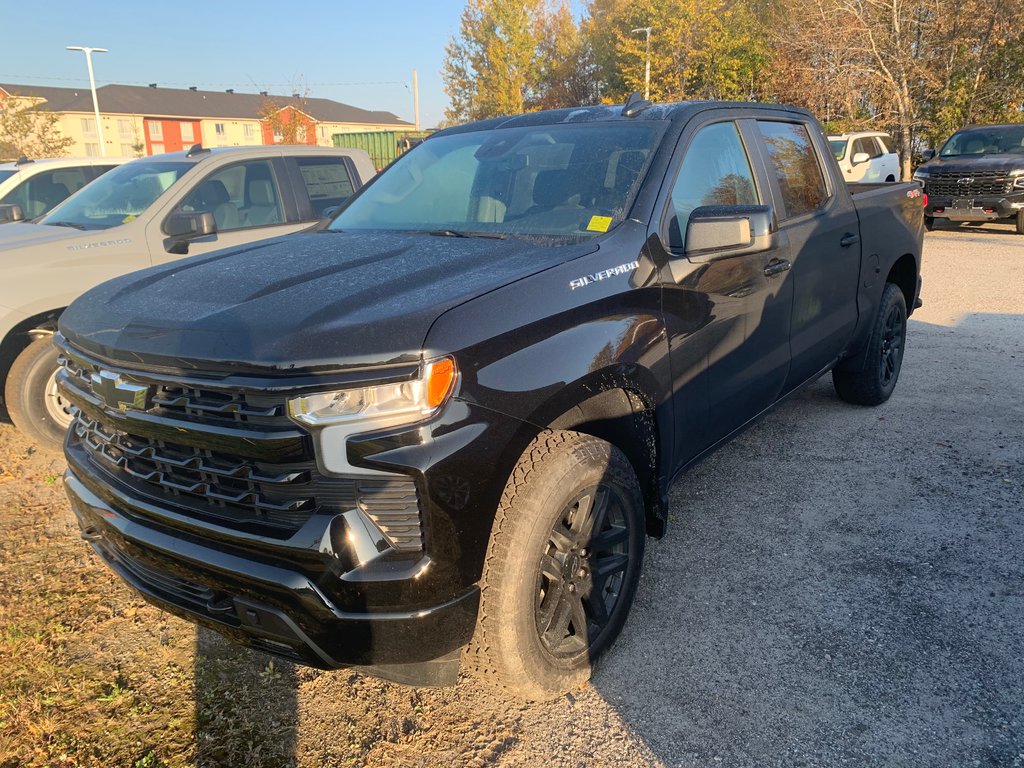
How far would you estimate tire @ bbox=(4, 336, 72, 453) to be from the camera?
15.7 feet

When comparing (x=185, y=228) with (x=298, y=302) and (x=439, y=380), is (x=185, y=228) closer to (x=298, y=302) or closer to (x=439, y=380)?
(x=298, y=302)

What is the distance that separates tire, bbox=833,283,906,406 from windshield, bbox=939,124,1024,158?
1242cm

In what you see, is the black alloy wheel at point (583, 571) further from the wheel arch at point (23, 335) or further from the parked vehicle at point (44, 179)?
the parked vehicle at point (44, 179)

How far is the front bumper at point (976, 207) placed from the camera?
45.4ft

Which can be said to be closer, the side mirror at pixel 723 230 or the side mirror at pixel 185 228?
the side mirror at pixel 723 230

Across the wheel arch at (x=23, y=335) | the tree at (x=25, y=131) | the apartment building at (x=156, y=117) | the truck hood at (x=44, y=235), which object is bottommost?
the wheel arch at (x=23, y=335)

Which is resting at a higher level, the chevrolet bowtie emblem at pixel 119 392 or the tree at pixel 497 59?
the tree at pixel 497 59

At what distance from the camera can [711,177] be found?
329cm

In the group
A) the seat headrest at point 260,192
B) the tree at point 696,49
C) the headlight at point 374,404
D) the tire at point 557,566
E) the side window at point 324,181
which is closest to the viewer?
the headlight at point 374,404

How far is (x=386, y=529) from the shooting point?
193 centimetres

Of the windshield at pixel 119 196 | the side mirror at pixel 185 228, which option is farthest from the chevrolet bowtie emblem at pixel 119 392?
the windshield at pixel 119 196

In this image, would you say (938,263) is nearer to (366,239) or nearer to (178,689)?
(366,239)

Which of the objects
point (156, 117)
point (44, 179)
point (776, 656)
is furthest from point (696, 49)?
point (156, 117)

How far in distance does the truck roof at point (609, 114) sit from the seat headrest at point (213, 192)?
2.45 m
